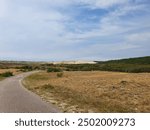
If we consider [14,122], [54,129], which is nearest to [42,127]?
[54,129]

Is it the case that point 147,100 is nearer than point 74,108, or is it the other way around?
point 74,108

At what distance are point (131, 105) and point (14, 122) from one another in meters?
9.17

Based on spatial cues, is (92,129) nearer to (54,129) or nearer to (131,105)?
(54,129)

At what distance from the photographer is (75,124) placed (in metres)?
12.6

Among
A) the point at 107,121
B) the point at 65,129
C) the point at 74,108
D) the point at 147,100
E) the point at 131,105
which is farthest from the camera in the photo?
the point at 147,100

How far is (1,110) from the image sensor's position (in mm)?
17406

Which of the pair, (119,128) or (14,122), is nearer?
(119,128)

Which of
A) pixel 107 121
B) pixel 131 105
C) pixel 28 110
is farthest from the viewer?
pixel 131 105

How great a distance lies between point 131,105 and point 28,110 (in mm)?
6157

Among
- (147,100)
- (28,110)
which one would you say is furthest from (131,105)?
(28,110)

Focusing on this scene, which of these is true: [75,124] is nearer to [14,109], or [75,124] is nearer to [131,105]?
[14,109]

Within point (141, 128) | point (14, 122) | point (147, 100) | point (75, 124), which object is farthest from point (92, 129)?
point (147, 100)

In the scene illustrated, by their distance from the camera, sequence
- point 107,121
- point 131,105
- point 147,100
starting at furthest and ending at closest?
point 147,100 < point 131,105 < point 107,121

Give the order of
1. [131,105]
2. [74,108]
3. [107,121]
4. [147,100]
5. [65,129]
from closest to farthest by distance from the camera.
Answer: [65,129], [107,121], [74,108], [131,105], [147,100]
